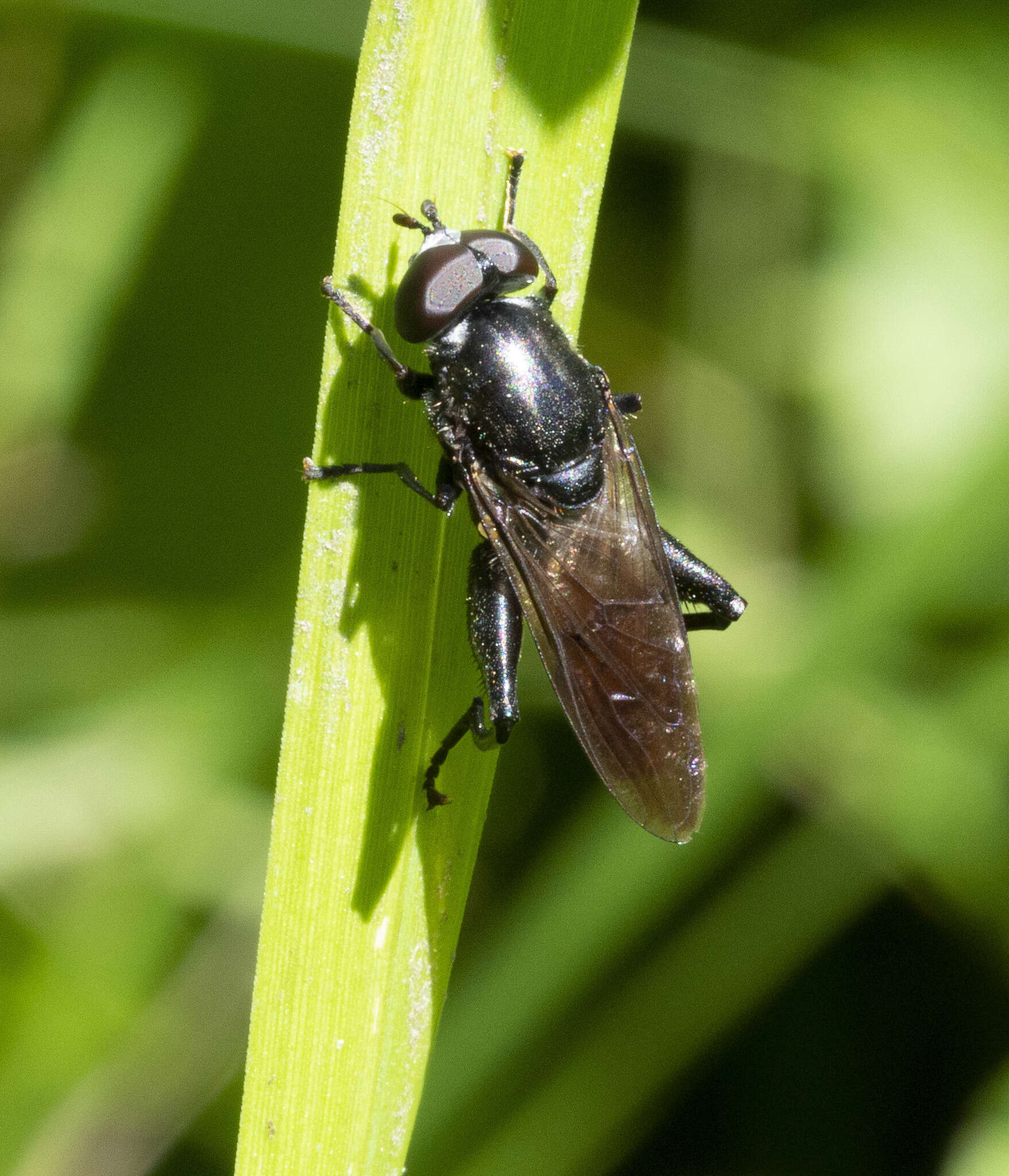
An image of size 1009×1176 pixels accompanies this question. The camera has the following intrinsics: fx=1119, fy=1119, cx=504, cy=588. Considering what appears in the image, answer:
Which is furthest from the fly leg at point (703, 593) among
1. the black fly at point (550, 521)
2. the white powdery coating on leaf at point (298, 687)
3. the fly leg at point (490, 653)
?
the white powdery coating on leaf at point (298, 687)

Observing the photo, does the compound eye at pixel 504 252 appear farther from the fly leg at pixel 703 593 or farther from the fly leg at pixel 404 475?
the fly leg at pixel 703 593

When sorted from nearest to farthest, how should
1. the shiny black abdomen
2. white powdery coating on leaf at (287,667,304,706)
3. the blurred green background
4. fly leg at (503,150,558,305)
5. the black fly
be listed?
white powdery coating on leaf at (287,667,304,706) → fly leg at (503,150,558,305) → the black fly → the shiny black abdomen → the blurred green background

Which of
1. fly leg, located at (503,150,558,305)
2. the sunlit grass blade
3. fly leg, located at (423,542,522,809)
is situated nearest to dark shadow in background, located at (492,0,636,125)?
the sunlit grass blade

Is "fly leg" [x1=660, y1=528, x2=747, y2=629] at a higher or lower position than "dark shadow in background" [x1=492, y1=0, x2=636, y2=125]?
lower

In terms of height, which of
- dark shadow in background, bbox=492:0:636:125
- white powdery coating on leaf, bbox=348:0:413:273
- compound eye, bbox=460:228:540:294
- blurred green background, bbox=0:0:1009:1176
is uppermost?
dark shadow in background, bbox=492:0:636:125

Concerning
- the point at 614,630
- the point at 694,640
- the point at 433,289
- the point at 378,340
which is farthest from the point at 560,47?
the point at 694,640

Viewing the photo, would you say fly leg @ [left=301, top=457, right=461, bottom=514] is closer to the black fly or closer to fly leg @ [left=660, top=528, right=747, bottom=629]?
the black fly
